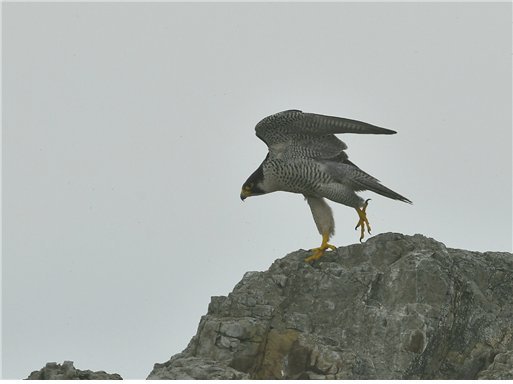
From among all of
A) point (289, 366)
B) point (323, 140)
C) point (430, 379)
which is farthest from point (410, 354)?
point (323, 140)

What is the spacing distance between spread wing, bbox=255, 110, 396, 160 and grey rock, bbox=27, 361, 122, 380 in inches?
219

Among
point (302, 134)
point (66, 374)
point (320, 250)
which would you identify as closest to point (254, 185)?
point (302, 134)

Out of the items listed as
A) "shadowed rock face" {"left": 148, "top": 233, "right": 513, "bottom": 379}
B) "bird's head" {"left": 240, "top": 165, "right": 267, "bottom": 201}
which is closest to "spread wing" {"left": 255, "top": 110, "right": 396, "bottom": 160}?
"bird's head" {"left": 240, "top": 165, "right": 267, "bottom": 201}

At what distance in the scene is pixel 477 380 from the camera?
1524cm

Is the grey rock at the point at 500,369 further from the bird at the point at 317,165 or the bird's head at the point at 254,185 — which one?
the bird's head at the point at 254,185

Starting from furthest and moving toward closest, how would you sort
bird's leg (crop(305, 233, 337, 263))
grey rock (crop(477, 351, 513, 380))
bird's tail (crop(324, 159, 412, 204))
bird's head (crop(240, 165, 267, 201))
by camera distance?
bird's head (crop(240, 165, 267, 201)) → bird's tail (crop(324, 159, 412, 204)) → bird's leg (crop(305, 233, 337, 263)) → grey rock (crop(477, 351, 513, 380))

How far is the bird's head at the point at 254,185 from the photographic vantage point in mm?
19958

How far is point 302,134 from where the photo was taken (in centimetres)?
1912

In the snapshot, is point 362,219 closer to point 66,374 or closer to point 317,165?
point 317,165

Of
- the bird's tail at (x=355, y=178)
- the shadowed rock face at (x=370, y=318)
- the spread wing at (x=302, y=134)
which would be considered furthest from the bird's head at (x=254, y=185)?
the shadowed rock face at (x=370, y=318)

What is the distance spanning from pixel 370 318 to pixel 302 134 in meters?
3.86

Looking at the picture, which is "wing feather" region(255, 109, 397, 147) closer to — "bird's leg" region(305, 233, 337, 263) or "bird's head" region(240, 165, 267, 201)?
"bird's head" region(240, 165, 267, 201)

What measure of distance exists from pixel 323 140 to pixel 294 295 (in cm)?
320

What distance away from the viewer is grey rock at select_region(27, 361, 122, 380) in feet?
49.0
